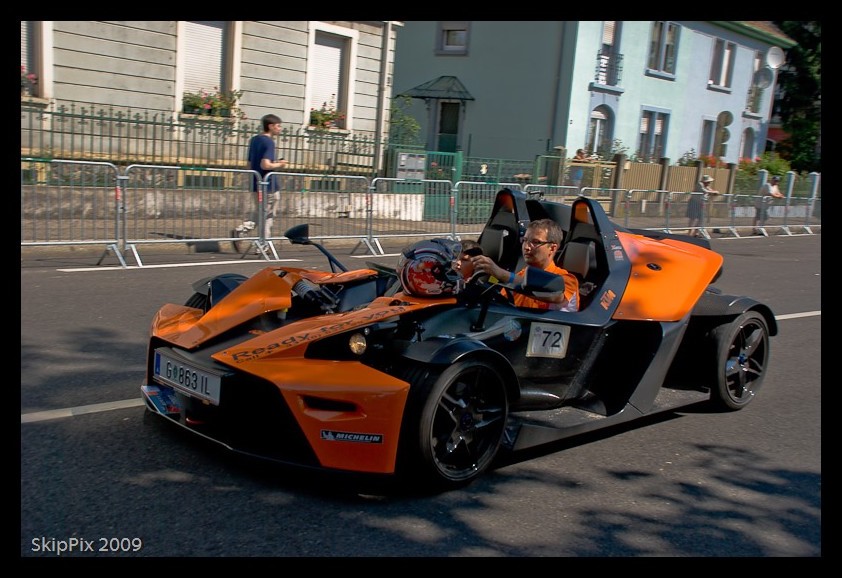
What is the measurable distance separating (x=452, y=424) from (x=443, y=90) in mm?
25824

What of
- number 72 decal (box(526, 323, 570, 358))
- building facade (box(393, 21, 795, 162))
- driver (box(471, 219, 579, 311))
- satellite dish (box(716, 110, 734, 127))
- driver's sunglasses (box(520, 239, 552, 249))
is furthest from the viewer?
satellite dish (box(716, 110, 734, 127))

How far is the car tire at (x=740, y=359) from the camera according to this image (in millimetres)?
5762

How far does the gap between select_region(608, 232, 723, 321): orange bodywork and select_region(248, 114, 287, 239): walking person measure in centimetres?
725

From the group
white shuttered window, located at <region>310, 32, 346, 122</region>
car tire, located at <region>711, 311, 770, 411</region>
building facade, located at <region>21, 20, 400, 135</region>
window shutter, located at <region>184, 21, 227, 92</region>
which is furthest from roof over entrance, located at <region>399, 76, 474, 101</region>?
car tire, located at <region>711, 311, 770, 411</region>

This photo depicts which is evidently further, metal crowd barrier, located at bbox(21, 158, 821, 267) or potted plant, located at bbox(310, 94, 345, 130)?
potted plant, located at bbox(310, 94, 345, 130)

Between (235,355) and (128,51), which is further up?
(128,51)

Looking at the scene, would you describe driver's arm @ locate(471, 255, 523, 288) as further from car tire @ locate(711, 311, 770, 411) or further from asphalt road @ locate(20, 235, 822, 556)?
car tire @ locate(711, 311, 770, 411)

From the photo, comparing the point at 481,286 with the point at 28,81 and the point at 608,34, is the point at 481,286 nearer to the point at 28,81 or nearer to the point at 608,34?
the point at 28,81

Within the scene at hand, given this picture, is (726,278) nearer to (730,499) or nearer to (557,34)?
(730,499)

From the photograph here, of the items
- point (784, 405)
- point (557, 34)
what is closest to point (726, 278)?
point (784, 405)

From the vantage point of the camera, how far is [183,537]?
11.6 ft

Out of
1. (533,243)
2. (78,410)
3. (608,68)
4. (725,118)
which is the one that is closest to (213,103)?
(78,410)

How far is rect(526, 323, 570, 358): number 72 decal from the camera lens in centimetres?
475
